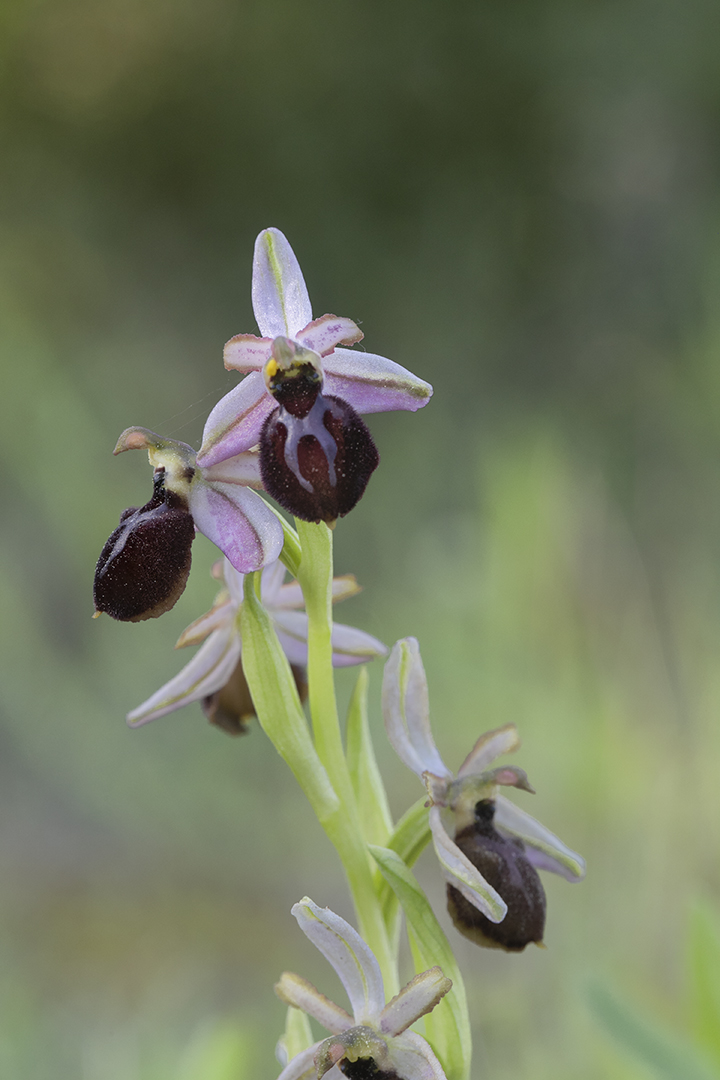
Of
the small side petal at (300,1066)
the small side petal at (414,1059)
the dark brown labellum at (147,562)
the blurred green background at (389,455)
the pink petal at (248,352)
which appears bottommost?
the small side petal at (300,1066)

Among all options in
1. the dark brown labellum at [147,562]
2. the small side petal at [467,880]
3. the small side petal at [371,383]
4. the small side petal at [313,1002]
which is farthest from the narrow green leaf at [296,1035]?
the small side petal at [371,383]

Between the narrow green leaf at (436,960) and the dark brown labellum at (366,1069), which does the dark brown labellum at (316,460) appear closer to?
the narrow green leaf at (436,960)

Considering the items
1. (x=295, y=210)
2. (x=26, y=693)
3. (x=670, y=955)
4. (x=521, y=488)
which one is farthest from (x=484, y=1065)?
(x=295, y=210)

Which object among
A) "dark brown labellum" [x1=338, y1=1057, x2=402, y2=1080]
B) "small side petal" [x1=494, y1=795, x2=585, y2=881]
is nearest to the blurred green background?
"small side petal" [x1=494, y1=795, x2=585, y2=881]

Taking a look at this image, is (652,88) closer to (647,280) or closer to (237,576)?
(647,280)

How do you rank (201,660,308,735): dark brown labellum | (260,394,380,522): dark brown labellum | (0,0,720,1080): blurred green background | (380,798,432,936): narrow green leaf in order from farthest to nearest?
(0,0,720,1080): blurred green background
(201,660,308,735): dark brown labellum
(380,798,432,936): narrow green leaf
(260,394,380,522): dark brown labellum

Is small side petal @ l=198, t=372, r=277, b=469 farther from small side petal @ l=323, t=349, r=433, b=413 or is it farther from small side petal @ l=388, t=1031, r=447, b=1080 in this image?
small side petal @ l=388, t=1031, r=447, b=1080
